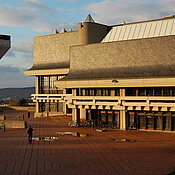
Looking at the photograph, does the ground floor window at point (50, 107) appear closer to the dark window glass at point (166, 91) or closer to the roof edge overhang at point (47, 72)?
the roof edge overhang at point (47, 72)

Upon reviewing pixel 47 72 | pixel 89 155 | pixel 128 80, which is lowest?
pixel 89 155

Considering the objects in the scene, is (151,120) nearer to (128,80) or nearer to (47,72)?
(128,80)

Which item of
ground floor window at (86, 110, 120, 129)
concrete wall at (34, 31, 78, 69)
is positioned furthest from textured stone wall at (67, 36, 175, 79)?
concrete wall at (34, 31, 78, 69)

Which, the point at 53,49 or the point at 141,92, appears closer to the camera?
the point at 141,92

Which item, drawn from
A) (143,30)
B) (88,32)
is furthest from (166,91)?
(88,32)

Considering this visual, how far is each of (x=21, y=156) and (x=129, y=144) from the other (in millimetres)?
8944

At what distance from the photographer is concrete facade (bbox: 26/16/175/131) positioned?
2978 cm

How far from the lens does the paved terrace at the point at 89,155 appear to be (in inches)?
633

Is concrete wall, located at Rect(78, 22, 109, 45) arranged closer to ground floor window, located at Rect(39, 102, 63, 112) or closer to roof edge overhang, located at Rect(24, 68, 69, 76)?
roof edge overhang, located at Rect(24, 68, 69, 76)

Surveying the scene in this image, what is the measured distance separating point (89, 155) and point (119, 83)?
13.1 m

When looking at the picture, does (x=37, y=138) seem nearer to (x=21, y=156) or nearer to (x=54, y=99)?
(x=21, y=156)

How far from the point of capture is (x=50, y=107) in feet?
189

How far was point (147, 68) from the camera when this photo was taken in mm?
31297

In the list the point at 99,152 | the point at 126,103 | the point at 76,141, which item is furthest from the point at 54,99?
the point at 99,152
